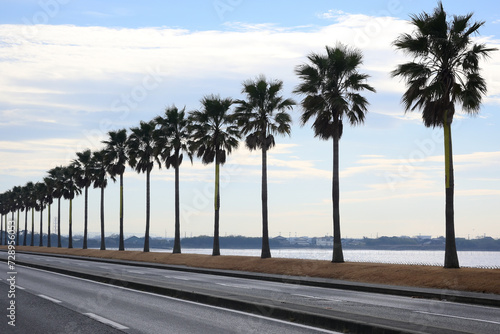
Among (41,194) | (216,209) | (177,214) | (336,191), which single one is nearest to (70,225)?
(41,194)

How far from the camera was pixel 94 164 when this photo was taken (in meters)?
87.4

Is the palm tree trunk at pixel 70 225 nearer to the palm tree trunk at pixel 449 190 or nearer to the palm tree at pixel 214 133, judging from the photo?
the palm tree at pixel 214 133

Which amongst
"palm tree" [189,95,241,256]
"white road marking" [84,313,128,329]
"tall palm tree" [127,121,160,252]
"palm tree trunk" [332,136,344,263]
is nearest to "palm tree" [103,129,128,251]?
"tall palm tree" [127,121,160,252]

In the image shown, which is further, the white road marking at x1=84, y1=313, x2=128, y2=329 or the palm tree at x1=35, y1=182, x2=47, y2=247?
the palm tree at x1=35, y1=182, x2=47, y2=247

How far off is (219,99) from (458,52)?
26.2 meters

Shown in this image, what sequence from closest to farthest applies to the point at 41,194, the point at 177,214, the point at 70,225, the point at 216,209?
the point at 216,209, the point at 177,214, the point at 70,225, the point at 41,194

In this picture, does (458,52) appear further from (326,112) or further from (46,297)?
(46,297)

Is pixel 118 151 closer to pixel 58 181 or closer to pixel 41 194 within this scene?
pixel 58 181

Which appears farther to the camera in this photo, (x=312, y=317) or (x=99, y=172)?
(x=99, y=172)

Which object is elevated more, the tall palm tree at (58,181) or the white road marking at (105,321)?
the tall palm tree at (58,181)

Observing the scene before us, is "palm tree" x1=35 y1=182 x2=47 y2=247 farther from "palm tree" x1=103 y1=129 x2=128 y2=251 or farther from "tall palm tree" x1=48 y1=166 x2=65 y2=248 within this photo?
"palm tree" x1=103 y1=129 x2=128 y2=251

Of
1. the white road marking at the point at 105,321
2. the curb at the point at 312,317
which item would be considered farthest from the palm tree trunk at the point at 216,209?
the white road marking at the point at 105,321

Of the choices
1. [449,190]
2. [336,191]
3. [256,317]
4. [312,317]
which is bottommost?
[256,317]

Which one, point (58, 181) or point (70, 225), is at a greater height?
point (58, 181)
